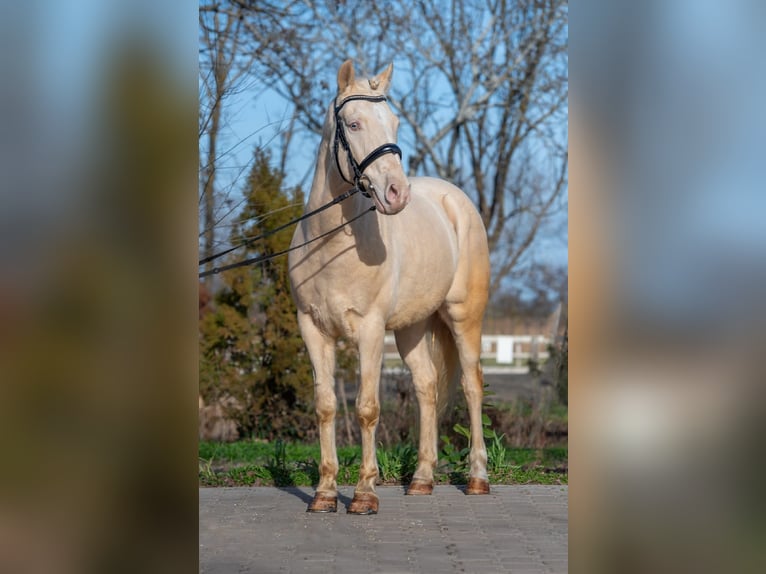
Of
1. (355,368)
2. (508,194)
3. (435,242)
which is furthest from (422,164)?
(435,242)

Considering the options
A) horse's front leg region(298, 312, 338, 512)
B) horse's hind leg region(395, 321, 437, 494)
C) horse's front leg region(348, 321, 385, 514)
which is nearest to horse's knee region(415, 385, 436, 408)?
horse's hind leg region(395, 321, 437, 494)

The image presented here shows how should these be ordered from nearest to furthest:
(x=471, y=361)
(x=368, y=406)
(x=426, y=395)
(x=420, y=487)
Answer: (x=368, y=406) < (x=420, y=487) < (x=426, y=395) < (x=471, y=361)

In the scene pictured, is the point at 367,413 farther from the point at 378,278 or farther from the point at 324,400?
the point at 378,278

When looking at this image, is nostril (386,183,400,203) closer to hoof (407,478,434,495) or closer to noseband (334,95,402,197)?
noseband (334,95,402,197)

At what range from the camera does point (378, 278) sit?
5316mm

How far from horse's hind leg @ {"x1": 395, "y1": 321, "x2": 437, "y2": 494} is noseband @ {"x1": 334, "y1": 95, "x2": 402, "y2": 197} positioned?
5.61 ft

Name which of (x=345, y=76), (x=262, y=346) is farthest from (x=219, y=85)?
(x=262, y=346)

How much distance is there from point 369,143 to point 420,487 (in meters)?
2.46

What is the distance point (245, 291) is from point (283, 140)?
3130mm

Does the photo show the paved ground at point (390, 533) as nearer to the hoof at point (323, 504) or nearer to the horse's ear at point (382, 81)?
the hoof at point (323, 504)

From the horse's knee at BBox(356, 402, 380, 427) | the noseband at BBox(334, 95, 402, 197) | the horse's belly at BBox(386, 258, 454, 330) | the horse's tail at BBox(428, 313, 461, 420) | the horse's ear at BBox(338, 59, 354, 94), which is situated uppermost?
the horse's ear at BBox(338, 59, 354, 94)

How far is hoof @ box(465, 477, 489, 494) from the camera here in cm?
614

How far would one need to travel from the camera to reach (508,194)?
13.8m
